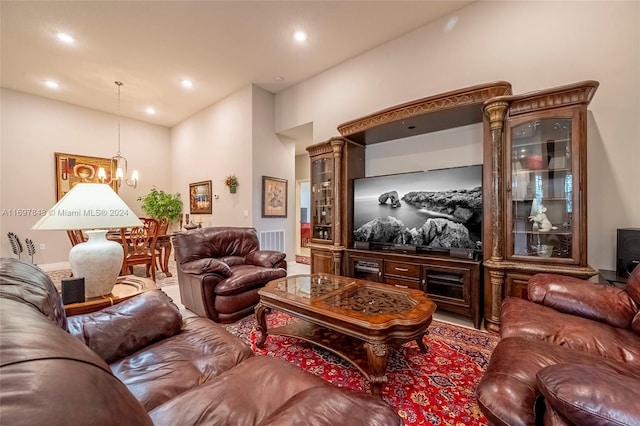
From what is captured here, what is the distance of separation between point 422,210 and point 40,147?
7361 mm

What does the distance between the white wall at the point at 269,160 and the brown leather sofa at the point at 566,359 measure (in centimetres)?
427

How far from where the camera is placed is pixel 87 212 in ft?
5.60

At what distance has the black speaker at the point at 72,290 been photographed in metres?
1.66

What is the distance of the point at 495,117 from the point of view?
2.61 m

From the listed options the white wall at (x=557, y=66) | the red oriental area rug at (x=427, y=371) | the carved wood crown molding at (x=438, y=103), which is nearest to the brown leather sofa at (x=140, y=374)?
the red oriental area rug at (x=427, y=371)

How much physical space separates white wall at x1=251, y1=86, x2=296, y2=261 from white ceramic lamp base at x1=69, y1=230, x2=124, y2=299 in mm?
3244

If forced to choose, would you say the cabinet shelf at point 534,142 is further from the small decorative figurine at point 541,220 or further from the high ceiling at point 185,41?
the high ceiling at point 185,41

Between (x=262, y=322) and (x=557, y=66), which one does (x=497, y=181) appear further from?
(x=262, y=322)

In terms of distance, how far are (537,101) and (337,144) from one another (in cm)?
224

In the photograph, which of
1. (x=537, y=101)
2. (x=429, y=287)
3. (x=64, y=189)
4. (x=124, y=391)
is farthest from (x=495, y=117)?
(x=64, y=189)

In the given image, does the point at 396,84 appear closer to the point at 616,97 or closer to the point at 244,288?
the point at 616,97

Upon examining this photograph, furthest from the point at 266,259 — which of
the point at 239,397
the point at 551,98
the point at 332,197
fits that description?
the point at 551,98

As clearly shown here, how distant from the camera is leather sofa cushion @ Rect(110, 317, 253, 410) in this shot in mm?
1090

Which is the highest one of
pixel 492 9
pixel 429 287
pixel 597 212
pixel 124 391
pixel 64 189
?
pixel 492 9
